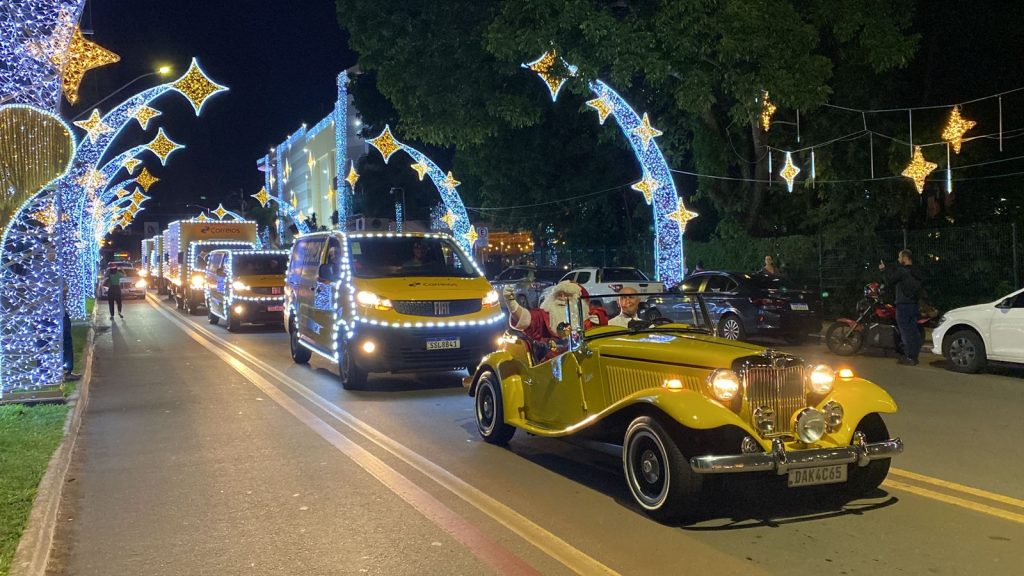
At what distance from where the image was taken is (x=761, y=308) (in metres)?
17.5

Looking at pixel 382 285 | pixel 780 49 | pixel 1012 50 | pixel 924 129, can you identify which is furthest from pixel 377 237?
pixel 1012 50

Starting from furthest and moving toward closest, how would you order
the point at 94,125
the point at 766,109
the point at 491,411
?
the point at 94,125 → the point at 766,109 → the point at 491,411

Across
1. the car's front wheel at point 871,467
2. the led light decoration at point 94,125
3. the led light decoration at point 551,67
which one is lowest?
the car's front wheel at point 871,467

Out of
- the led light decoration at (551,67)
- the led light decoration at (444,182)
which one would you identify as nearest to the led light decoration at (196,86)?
the led light decoration at (551,67)

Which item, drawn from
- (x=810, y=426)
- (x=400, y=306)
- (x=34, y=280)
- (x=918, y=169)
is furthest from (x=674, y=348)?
(x=918, y=169)

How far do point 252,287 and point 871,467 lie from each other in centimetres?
1848

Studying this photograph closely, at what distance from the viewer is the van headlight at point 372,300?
12001 mm

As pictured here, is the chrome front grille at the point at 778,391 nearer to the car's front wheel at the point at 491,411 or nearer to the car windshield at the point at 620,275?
the car's front wheel at the point at 491,411

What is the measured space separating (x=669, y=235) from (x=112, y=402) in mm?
15281

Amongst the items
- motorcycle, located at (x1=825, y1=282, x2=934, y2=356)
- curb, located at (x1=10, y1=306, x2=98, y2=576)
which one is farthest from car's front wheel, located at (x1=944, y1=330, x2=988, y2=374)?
curb, located at (x1=10, y1=306, x2=98, y2=576)

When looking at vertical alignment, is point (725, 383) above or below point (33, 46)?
below

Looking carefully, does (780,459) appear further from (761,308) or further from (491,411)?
(761,308)

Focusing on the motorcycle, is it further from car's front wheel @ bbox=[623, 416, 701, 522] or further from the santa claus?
car's front wheel @ bbox=[623, 416, 701, 522]

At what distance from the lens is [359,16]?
26016 mm
